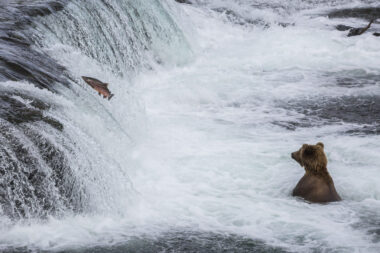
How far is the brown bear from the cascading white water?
0.30 ft

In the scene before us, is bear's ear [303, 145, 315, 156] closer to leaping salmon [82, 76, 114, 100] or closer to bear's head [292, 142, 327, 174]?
bear's head [292, 142, 327, 174]

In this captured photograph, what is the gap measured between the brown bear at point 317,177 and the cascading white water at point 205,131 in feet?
0.30

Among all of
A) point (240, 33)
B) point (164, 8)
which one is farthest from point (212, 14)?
point (164, 8)

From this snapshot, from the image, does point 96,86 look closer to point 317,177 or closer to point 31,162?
point 31,162

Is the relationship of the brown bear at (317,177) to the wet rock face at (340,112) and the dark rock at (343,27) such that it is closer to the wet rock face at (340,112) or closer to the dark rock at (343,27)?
the wet rock face at (340,112)

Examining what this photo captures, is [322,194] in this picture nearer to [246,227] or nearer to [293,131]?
[246,227]

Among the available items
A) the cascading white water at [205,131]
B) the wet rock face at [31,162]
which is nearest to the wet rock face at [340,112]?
the cascading white water at [205,131]

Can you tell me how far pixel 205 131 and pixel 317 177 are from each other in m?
2.44

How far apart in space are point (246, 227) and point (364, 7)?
14.6 meters

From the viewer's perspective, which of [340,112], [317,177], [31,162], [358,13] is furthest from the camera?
[358,13]

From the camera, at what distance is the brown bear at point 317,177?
4816 mm

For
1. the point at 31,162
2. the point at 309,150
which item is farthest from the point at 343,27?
the point at 31,162

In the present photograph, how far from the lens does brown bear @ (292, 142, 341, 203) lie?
15.8 feet

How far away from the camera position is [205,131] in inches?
278
